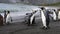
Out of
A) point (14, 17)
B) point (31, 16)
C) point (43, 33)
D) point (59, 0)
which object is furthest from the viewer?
point (59, 0)

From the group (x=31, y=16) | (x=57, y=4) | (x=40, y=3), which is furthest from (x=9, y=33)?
(x=57, y=4)

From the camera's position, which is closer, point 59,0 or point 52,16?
point 52,16

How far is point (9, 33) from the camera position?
9.47 ft

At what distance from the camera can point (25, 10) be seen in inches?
198

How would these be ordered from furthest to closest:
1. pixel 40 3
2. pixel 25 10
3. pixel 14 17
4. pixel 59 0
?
pixel 59 0, pixel 40 3, pixel 25 10, pixel 14 17

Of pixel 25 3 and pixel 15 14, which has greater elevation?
pixel 25 3

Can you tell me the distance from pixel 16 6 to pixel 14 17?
1.85ft

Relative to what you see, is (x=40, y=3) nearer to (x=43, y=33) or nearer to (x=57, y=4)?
(x=57, y=4)

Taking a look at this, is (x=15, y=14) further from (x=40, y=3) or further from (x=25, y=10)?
(x=40, y=3)

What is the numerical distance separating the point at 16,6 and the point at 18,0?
0.26 m

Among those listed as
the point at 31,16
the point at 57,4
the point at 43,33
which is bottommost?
the point at 43,33

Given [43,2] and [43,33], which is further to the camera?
[43,2]

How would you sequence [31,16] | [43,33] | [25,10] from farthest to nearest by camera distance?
[25,10]
[31,16]
[43,33]

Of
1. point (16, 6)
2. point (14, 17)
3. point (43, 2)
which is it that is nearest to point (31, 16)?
point (14, 17)
